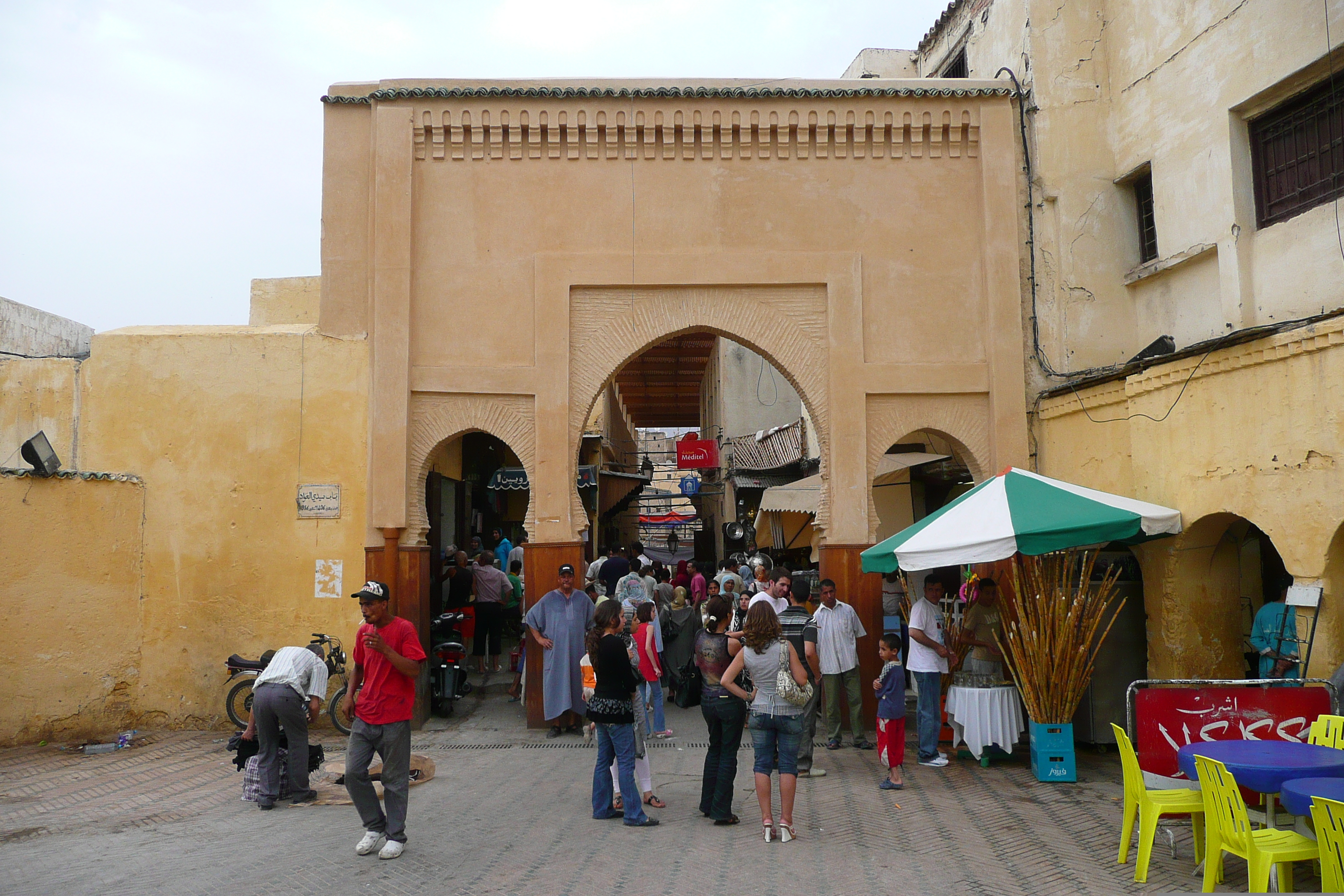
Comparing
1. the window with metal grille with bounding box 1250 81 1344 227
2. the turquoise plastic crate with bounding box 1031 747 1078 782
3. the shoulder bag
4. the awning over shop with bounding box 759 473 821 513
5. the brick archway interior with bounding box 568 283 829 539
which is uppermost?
the window with metal grille with bounding box 1250 81 1344 227

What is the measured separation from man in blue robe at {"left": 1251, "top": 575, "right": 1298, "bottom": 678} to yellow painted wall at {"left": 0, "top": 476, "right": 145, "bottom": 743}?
34.1ft

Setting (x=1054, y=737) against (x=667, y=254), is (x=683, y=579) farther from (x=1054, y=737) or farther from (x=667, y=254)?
(x=1054, y=737)

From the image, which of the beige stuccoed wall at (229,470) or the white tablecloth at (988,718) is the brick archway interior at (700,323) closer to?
the beige stuccoed wall at (229,470)

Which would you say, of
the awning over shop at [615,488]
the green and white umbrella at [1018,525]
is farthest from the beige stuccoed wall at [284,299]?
the green and white umbrella at [1018,525]

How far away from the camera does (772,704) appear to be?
21.0ft

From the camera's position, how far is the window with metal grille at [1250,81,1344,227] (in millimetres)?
8648

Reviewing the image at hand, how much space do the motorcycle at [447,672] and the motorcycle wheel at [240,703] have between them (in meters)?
1.87

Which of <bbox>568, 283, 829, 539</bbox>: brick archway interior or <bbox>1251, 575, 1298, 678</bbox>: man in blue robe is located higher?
<bbox>568, 283, 829, 539</bbox>: brick archway interior

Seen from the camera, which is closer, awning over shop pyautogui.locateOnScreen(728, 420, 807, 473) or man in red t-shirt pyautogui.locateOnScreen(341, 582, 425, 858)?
man in red t-shirt pyautogui.locateOnScreen(341, 582, 425, 858)

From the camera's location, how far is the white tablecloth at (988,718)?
8461 mm

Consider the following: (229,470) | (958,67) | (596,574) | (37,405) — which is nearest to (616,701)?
(596,574)

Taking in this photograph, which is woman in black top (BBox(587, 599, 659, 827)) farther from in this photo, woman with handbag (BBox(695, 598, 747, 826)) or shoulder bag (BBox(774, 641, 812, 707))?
shoulder bag (BBox(774, 641, 812, 707))

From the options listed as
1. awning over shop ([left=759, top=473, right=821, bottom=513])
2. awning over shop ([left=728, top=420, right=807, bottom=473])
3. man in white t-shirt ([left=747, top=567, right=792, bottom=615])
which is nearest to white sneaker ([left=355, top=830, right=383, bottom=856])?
man in white t-shirt ([left=747, top=567, right=792, bottom=615])

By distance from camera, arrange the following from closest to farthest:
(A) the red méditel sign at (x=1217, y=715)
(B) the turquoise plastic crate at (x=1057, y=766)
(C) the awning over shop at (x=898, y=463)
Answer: (A) the red méditel sign at (x=1217, y=715)
(B) the turquoise plastic crate at (x=1057, y=766)
(C) the awning over shop at (x=898, y=463)
